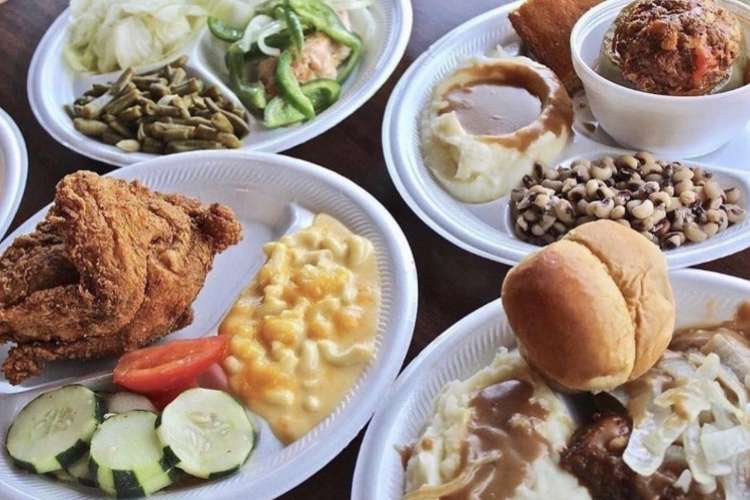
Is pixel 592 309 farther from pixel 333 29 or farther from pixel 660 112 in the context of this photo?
pixel 333 29

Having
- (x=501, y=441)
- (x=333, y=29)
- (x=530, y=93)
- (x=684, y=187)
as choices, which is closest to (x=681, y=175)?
(x=684, y=187)

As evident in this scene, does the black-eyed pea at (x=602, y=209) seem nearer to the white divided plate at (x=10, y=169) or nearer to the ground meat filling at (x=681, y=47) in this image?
the ground meat filling at (x=681, y=47)

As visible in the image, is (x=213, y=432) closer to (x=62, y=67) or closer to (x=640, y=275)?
(x=640, y=275)

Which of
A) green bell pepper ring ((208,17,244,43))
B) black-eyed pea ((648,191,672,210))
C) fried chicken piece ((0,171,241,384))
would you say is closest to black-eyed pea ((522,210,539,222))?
black-eyed pea ((648,191,672,210))

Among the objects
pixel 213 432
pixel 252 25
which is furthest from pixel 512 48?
pixel 213 432

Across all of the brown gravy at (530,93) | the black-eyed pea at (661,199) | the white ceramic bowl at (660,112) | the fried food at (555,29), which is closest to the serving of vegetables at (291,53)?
the brown gravy at (530,93)
